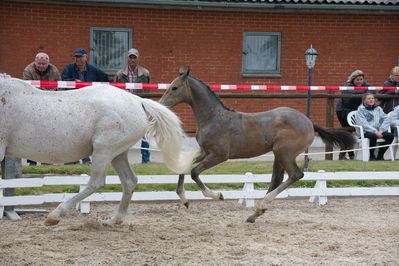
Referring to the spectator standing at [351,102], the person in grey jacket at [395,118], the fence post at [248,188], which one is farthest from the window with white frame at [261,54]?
the fence post at [248,188]

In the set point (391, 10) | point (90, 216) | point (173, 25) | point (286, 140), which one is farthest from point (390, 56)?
point (90, 216)

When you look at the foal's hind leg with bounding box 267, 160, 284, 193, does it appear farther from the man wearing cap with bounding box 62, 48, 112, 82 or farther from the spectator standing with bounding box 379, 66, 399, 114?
the spectator standing with bounding box 379, 66, 399, 114

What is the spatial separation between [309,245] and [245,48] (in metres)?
9.73

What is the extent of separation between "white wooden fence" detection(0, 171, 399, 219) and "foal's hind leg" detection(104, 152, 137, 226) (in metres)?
1.10

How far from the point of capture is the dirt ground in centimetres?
593

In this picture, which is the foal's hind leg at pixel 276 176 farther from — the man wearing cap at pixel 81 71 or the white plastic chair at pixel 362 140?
the white plastic chair at pixel 362 140

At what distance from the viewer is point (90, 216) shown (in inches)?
323

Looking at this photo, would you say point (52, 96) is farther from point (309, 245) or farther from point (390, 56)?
point (390, 56)

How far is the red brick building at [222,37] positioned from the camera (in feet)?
47.8

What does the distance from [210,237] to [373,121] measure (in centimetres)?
662

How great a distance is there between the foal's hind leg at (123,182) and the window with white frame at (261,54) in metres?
8.68

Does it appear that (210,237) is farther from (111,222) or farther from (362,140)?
(362,140)

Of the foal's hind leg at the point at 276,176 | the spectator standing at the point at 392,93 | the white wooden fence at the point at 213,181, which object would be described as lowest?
the white wooden fence at the point at 213,181

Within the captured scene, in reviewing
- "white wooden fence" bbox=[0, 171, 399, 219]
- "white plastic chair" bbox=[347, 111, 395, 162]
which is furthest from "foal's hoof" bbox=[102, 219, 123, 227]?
"white plastic chair" bbox=[347, 111, 395, 162]
